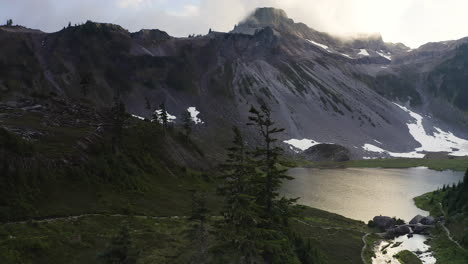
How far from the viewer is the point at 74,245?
34.0 meters

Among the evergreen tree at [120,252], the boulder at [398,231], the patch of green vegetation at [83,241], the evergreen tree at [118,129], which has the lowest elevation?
the boulder at [398,231]

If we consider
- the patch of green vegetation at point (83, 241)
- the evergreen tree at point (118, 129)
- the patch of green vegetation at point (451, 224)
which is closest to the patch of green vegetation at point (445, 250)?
the patch of green vegetation at point (451, 224)

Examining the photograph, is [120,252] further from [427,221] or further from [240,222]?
[427,221]

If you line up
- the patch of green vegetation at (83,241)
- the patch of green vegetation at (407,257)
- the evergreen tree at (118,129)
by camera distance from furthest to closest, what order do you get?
the evergreen tree at (118,129) → the patch of green vegetation at (407,257) → the patch of green vegetation at (83,241)

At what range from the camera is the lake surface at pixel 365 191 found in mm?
86000

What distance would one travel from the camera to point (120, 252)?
24516 mm

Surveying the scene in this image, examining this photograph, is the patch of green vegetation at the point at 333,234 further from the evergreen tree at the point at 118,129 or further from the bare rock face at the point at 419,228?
the evergreen tree at the point at 118,129

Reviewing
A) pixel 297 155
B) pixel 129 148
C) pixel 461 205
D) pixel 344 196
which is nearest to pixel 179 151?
pixel 129 148

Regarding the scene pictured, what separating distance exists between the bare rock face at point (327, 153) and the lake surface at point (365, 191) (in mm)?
40188

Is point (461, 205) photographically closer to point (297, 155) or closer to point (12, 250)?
point (12, 250)

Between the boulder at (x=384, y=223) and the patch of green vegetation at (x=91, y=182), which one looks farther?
the boulder at (x=384, y=223)

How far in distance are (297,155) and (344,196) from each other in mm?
90402

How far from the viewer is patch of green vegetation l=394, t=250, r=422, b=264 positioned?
168ft

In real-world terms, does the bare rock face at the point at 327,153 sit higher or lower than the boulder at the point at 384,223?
higher
